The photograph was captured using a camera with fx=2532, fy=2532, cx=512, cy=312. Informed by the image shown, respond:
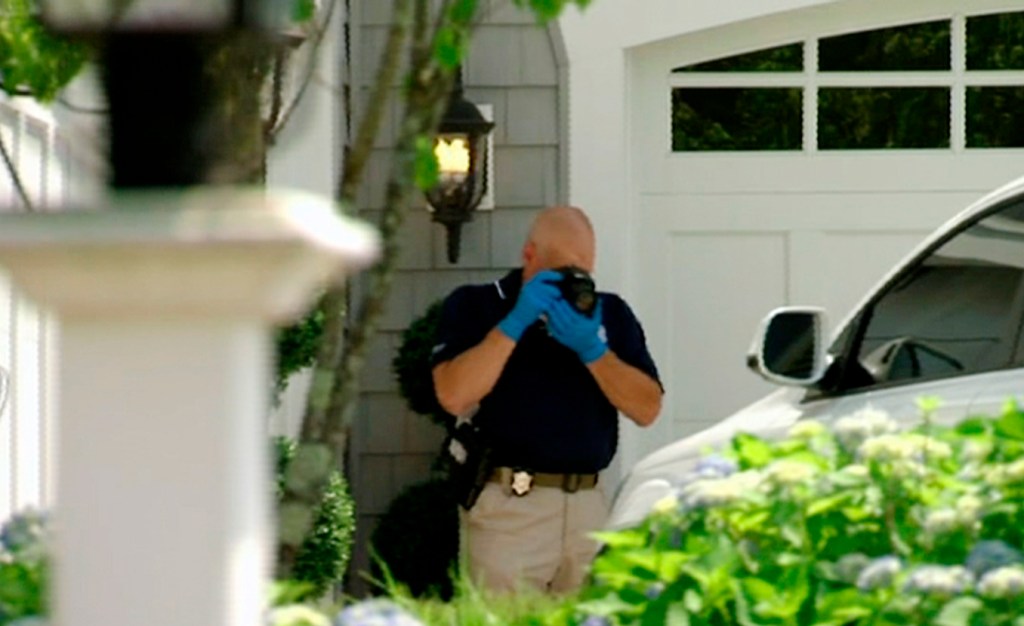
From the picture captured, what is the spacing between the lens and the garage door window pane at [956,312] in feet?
18.4

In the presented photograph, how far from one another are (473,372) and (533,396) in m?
0.28

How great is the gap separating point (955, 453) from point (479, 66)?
236 inches

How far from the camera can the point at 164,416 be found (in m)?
2.08

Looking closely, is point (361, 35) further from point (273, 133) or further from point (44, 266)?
point (44, 266)

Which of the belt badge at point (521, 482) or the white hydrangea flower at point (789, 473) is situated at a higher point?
the white hydrangea flower at point (789, 473)

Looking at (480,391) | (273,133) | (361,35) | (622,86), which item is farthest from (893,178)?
(273,133)

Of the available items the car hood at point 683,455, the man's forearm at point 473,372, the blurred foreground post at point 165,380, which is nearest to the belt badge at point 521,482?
the man's forearm at point 473,372

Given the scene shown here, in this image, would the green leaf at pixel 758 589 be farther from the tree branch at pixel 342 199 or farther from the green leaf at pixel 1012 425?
the tree branch at pixel 342 199

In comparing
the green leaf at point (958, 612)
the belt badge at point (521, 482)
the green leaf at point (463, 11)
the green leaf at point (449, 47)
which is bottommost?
the belt badge at point (521, 482)

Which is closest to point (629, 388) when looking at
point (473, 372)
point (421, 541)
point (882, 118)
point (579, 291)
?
point (579, 291)

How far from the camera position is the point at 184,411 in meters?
2.07

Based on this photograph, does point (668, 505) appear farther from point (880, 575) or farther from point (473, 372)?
point (473, 372)

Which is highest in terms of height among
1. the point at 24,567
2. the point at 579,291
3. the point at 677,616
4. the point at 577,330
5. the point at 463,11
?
the point at 463,11

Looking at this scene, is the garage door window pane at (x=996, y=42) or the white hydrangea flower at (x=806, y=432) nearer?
the white hydrangea flower at (x=806, y=432)
